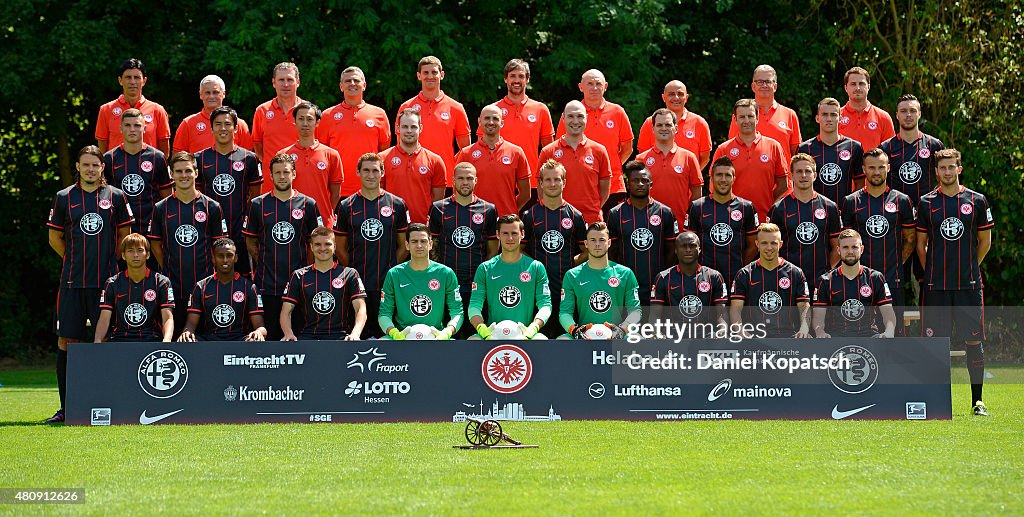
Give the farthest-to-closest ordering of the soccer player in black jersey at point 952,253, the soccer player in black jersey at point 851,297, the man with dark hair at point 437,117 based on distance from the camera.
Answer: the man with dark hair at point 437,117 < the soccer player in black jersey at point 952,253 < the soccer player in black jersey at point 851,297

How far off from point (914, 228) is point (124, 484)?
23.8ft

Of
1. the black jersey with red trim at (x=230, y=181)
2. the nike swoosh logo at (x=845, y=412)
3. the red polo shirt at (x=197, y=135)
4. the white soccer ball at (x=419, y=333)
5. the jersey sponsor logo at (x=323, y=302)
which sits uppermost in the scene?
the red polo shirt at (x=197, y=135)

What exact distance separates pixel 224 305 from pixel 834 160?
5770 mm

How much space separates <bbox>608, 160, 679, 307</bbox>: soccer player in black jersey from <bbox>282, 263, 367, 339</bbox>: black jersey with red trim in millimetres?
2383

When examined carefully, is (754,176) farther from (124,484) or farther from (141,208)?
(124,484)

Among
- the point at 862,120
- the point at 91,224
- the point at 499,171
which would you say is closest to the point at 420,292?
the point at 499,171

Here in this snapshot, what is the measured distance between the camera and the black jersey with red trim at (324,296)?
33.5ft

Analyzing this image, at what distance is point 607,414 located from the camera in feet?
30.9

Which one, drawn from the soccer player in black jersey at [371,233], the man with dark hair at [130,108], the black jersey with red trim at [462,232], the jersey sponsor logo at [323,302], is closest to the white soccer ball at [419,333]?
the jersey sponsor logo at [323,302]

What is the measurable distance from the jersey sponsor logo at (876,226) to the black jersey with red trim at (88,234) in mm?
6598

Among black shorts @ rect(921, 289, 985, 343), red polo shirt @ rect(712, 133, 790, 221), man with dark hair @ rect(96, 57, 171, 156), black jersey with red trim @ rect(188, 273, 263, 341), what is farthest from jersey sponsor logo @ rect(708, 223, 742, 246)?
man with dark hair @ rect(96, 57, 171, 156)

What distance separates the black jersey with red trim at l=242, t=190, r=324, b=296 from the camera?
422 inches

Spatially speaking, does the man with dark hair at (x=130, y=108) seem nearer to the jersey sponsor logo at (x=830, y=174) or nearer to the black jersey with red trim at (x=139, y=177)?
the black jersey with red trim at (x=139, y=177)

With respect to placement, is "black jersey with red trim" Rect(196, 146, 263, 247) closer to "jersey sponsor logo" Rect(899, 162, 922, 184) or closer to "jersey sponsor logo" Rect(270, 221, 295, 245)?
"jersey sponsor logo" Rect(270, 221, 295, 245)
